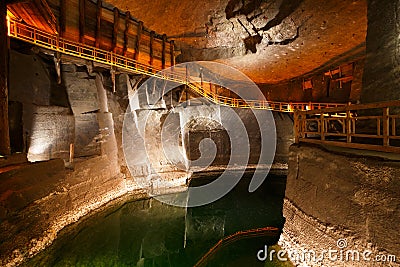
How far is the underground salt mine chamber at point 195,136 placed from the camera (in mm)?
4938

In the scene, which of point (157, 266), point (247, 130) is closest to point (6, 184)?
point (157, 266)

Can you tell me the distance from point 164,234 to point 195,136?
9.92 m

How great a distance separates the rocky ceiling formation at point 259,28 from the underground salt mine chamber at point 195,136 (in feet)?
0.35

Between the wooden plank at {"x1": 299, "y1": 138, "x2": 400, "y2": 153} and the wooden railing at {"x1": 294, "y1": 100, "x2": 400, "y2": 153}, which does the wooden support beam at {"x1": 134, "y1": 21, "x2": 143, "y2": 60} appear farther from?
the wooden plank at {"x1": 299, "y1": 138, "x2": 400, "y2": 153}

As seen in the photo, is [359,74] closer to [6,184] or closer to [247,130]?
[247,130]

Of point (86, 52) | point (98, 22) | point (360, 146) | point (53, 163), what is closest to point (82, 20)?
point (98, 22)

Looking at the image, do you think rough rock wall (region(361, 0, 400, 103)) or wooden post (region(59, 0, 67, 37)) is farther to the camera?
wooden post (region(59, 0, 67, 37))

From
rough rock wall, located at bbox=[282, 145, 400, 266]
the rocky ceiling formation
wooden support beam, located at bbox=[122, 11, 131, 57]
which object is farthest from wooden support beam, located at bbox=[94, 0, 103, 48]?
rough rock wall, located at bbox=[282, 145, 400, 266]

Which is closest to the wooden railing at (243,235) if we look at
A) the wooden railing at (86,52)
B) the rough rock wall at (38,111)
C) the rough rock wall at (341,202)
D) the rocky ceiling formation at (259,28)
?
the rough rock wall at (341,202)

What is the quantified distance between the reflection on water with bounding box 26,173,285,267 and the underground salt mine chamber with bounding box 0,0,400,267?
0.07 m

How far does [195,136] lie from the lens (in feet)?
59.2

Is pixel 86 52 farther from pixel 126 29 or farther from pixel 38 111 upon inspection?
pixel 38 111

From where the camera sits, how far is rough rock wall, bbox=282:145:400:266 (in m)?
3.47

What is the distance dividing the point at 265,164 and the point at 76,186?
46.5 feet
